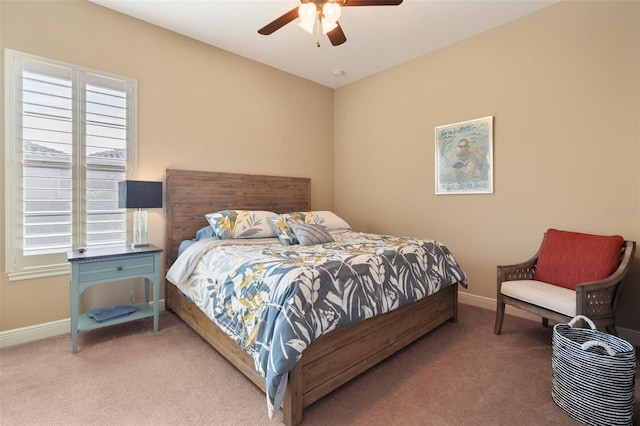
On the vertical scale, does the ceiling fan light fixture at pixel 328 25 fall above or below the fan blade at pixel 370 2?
below

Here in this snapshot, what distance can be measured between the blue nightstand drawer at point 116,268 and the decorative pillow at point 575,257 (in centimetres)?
→ 348

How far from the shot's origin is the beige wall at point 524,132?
2.46 meters

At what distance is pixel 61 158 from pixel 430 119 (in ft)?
12.5

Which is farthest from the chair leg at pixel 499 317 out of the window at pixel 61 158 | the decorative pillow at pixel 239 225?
the window at pixel 61 158

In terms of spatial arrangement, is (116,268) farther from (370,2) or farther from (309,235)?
(370,2)

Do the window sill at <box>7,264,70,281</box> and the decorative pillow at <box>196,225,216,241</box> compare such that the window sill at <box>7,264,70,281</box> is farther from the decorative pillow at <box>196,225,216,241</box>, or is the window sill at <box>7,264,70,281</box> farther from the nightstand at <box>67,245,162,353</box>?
the decorative pillow at <box>196,225,216,241</box>

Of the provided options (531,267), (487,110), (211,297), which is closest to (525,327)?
(531,267)

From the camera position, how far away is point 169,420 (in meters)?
1.58

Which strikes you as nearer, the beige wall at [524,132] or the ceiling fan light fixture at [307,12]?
the ceiling fan light fixture at [307,12]

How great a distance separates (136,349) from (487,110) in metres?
3.99

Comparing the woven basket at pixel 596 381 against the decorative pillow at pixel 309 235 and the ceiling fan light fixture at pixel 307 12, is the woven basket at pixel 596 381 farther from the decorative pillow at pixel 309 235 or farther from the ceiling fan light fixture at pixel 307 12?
the ceiling fan light fixture at pixel 307 12

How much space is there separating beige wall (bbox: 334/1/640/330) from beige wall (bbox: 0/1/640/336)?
1 centimetres

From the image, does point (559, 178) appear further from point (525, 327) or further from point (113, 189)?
point (113, 189)

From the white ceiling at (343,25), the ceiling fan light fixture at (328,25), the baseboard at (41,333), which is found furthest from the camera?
the white ceiling at (343,25)
